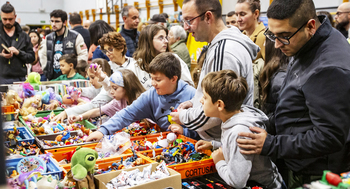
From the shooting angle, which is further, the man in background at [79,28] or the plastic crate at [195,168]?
the man in background at [79,28]

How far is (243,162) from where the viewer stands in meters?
1.66

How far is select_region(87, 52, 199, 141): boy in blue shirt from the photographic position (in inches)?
99.8

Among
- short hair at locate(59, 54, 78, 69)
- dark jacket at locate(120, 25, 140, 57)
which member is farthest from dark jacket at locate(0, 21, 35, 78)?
dark jacket at locate(120, 25, 140, 57)

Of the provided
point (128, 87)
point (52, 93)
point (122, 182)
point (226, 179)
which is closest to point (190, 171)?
point (226, 179)

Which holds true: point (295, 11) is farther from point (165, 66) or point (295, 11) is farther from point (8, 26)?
point (8, 26)

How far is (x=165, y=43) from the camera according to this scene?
367cm

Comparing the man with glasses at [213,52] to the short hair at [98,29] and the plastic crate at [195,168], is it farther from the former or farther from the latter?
the short hair at [98,29]

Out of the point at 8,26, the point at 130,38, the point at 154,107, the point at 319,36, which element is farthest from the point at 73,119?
the point at 8,26

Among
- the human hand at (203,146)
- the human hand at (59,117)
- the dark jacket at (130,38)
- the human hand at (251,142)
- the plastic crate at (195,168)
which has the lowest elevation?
the human hand at (59,117)

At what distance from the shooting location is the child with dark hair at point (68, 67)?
4.90 meters

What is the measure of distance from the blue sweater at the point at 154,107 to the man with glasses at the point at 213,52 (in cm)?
36

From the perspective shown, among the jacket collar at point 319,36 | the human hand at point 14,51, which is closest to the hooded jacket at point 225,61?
the jacket collar at point 319,36

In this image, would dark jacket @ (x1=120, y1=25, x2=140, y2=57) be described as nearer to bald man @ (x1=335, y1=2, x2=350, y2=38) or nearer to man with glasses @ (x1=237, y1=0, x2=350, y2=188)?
bald man @ (x1=335, y1=2, x2=350, y2=38)

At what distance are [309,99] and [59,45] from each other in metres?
5.00
